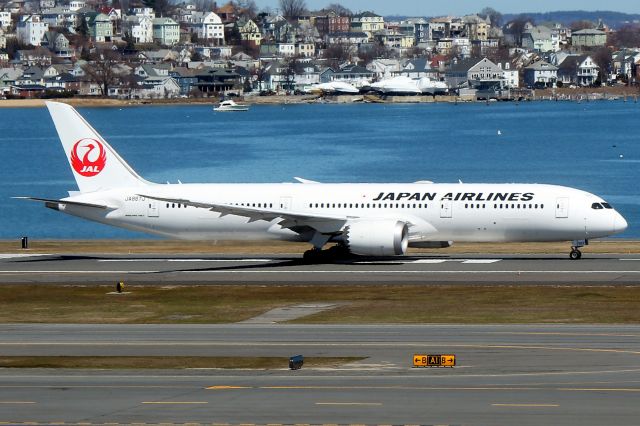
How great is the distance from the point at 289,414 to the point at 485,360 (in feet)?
29.5

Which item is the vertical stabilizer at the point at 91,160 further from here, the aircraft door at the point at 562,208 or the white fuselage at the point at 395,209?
the aircraft door at the point at 562,208

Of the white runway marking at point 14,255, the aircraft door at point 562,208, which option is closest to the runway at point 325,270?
the white runway marking at point 14,255

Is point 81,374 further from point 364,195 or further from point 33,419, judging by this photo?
point 364,195

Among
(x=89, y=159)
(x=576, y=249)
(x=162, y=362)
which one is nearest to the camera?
(x=162, y=362)

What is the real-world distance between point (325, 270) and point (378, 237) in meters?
3.07

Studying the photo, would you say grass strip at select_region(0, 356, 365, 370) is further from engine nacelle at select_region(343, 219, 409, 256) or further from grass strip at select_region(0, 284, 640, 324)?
engine nacelle at select_region(343, 219, 409, 256)

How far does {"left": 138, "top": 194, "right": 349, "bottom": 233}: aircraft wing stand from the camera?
230 ft

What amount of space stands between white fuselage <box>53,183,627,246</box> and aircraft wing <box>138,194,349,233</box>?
875mm

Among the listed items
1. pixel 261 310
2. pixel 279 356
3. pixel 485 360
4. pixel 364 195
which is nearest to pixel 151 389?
pixel 279 356

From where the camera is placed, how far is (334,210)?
72.0 meters

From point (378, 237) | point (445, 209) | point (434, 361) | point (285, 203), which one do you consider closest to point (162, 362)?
point (434, 361)

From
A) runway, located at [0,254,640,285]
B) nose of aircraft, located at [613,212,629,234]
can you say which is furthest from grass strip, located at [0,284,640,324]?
nose of aircraft, located at [613,212,629,234]

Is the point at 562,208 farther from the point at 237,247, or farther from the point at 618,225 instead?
the point at 237,247

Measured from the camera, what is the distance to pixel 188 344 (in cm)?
4559
